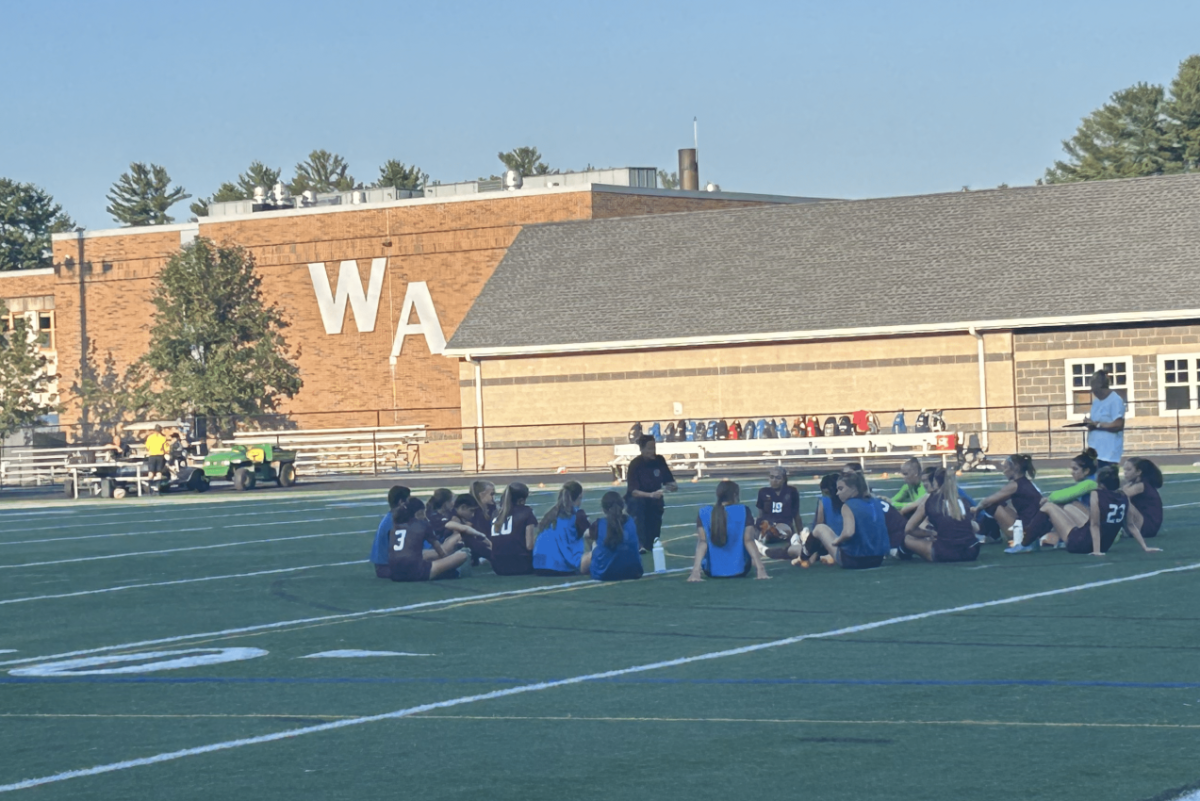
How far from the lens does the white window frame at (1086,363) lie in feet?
139

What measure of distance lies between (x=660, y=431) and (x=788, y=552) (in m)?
27.4

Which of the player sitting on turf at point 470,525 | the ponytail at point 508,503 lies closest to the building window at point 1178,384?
the player sitting on turf at point 470,525

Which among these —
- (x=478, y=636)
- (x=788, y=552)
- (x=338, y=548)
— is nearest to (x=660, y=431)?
(x=338, y=548)

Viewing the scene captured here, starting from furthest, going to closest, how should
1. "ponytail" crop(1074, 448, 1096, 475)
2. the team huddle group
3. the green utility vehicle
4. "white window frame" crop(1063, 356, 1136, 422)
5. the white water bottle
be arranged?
1. the green utility vehicle
2. "white window frame" crop(1063, 356, 1136, 422)
3. "ponytail" crop(1074, 448, 1096, 475)
4. the white water bottle
5. the team huddle group

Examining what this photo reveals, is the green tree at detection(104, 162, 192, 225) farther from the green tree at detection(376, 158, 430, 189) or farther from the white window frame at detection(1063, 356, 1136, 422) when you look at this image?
the white window frame at detection(1063, 356, 1136, 422)

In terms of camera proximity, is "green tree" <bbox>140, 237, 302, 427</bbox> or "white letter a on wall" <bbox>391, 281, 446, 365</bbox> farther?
"green tree" <bbox>140, 237, 302, 427</bbox>

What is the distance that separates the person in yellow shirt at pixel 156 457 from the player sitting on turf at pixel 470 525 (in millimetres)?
23789

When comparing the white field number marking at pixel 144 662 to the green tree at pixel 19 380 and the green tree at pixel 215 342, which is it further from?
the green tree at pixel 19 380

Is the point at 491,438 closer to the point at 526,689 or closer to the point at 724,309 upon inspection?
the point at 724,309

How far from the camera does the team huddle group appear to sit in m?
17.6

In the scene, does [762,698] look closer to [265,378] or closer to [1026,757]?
[1026,757]

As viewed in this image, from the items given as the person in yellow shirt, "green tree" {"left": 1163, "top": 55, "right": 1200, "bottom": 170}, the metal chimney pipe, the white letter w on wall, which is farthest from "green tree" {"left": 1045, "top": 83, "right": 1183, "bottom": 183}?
the person in yellow shirt

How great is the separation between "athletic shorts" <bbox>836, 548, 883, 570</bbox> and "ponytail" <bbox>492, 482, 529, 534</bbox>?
3183mm

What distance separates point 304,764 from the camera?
902 cm
